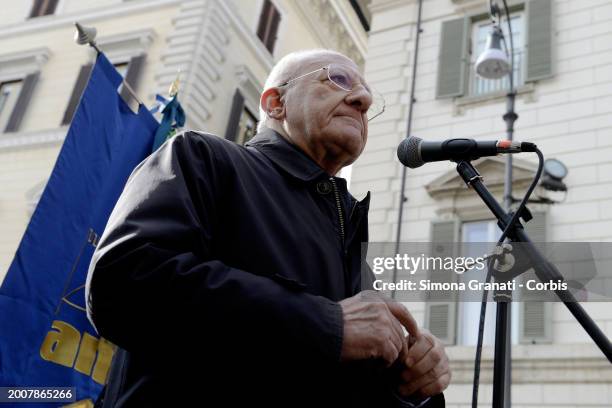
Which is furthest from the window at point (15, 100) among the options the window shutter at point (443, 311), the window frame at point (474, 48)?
the window shutter at point (443, 311)

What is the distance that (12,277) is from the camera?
4691 mm

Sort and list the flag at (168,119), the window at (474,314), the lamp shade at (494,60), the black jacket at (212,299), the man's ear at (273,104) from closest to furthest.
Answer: the black jacket at (212,299), the man's ear at (273,104), the flag at (168,119), the window at (474,314), the lamp shade at (494,60)

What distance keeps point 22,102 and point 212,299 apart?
50.2 feet

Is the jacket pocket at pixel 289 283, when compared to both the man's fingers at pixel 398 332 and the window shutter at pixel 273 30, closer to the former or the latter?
the man's fingers at pixel 398 332

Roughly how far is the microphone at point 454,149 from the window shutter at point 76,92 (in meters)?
12.9

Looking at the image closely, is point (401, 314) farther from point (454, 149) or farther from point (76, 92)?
point (76, 92)

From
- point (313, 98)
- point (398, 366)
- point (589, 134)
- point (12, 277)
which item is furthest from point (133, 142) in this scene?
point (589, 134)

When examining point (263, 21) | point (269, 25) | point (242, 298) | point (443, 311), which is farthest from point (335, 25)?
point (242, 298)

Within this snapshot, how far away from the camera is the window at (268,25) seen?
17109 mm

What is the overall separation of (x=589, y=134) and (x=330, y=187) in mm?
8511

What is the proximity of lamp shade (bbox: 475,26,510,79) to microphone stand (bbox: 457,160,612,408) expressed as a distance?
21.0 ft

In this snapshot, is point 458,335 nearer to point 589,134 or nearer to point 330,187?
point 589,134

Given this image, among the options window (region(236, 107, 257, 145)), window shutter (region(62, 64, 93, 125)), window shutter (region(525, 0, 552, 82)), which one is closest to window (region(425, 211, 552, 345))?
window shutter (region(525, 0, 552, 82))

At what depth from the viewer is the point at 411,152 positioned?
2.70 m
